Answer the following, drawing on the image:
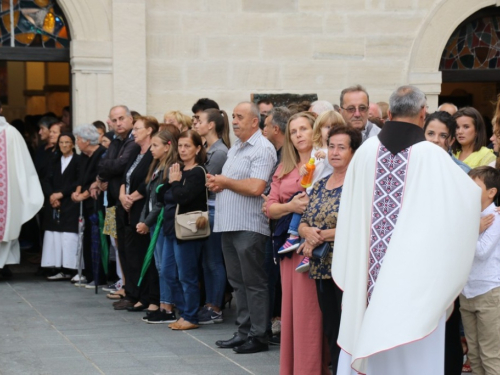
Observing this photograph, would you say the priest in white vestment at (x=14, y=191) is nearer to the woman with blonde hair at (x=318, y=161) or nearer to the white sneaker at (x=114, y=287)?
the white sneaker at (x=114, y=287)

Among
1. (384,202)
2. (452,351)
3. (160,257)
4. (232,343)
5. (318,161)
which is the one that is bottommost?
(232,343)

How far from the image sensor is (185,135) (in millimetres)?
8539

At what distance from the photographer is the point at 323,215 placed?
605 cm

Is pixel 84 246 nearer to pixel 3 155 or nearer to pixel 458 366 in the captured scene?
pixel 3 155

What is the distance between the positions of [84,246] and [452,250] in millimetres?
7029

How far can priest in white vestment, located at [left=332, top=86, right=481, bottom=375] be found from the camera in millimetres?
4967

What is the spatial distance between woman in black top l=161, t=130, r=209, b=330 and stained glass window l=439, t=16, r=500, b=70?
5837mm

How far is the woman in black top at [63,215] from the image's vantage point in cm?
1152

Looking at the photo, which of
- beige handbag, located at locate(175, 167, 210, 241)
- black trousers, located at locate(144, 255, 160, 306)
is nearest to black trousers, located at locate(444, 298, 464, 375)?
beige handbag, located at locate(175, 167, 210, 241)

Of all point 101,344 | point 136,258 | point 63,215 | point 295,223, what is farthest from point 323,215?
point 63,215

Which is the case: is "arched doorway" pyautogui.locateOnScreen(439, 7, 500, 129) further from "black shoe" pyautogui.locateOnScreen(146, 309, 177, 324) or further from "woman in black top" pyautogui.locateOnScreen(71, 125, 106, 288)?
"black shoe" pyautogui.locateOnScreen(146, 309, 177, 324)

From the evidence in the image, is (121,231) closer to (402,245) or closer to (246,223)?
(246,223)

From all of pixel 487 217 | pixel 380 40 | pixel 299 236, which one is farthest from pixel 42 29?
pixel 487 217

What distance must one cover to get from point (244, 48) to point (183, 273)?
191 inches
